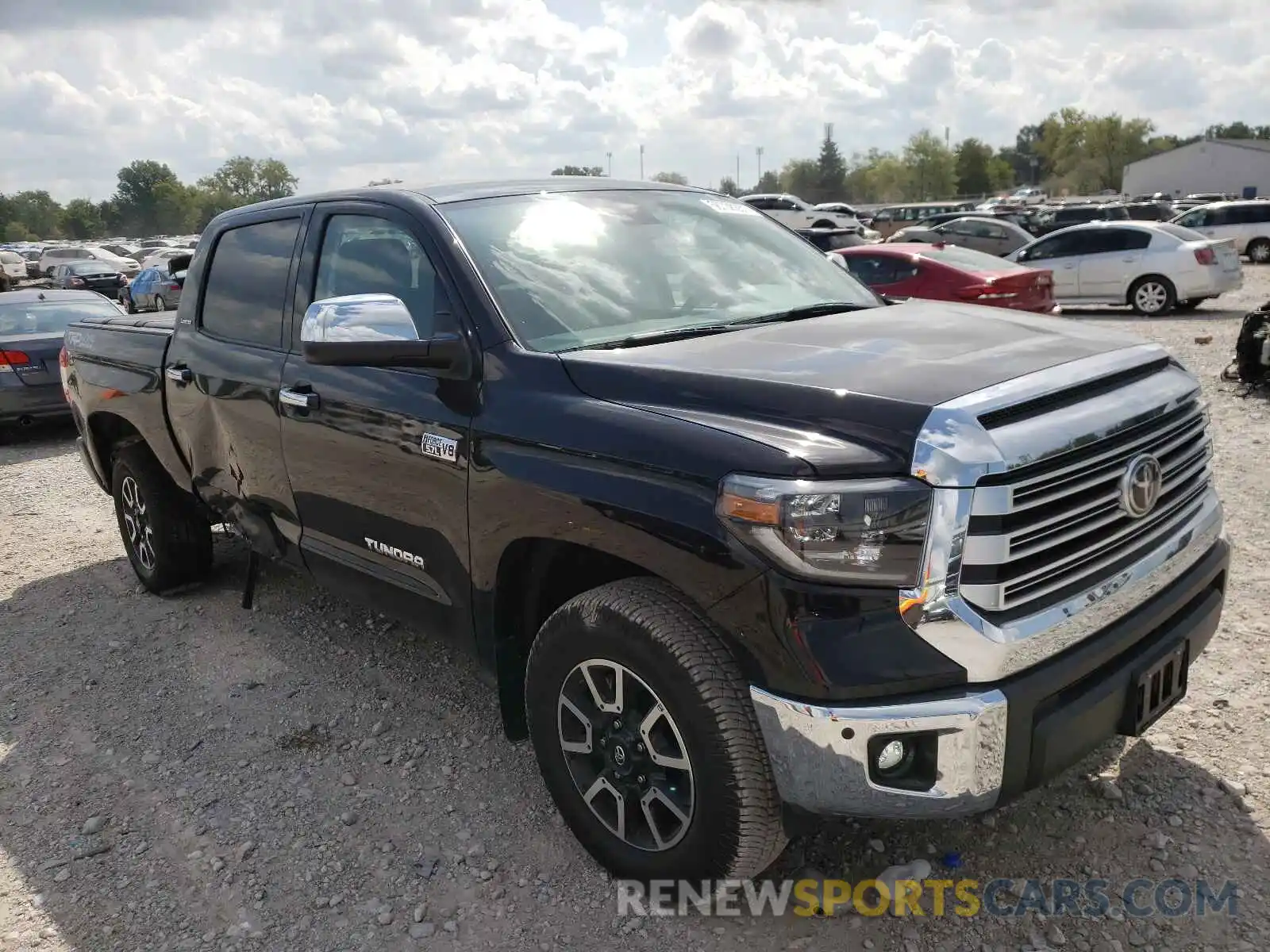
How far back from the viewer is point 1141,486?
2561 millimetres

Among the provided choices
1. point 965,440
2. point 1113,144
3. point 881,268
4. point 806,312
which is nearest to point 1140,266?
point 881,268

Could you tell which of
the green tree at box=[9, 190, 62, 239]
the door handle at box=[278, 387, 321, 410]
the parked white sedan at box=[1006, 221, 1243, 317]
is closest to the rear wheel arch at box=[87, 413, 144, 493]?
the door handle at box=[278, 387, 321, 410]

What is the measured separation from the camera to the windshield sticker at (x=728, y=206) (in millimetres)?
4113

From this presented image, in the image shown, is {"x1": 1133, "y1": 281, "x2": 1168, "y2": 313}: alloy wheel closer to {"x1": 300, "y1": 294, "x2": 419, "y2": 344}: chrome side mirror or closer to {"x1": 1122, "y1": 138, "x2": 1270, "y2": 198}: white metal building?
{"x1": 300, "y1": 294, "x2": 419, "y2": 344}: chrome side mirror

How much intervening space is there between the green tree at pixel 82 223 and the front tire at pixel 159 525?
127517 millimetres

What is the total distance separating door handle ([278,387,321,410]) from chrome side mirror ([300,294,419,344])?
0.62m

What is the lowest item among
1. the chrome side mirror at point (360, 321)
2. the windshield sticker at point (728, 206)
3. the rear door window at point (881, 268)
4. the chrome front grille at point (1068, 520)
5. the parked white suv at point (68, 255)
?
the parked white suv at point (68, 255)

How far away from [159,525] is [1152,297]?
50.3 feet

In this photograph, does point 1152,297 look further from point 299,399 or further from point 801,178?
point 801,178

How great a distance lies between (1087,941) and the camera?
8.52 ft

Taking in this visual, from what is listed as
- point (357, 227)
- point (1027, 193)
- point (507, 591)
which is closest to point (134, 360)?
point (357, 227)

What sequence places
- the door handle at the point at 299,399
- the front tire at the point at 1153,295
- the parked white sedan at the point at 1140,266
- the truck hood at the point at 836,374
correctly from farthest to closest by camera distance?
the front tire at the point at 1153,295 → the parked white sedan at the point at 1140,266 → the door handle at the point at 299,399 → the truck hood at the point at 836,374

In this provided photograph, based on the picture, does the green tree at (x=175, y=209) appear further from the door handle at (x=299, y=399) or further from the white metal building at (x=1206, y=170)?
the door handle at (x=299, y=399)

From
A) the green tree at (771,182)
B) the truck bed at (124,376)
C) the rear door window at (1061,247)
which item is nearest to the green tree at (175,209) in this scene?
the green tree at (771,182)
